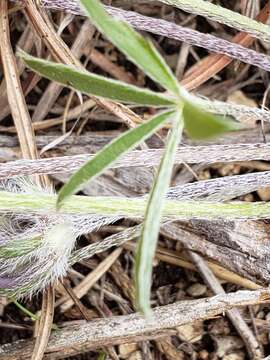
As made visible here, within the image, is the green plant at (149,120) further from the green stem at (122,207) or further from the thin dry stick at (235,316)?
the thin dry stick at (235,316)

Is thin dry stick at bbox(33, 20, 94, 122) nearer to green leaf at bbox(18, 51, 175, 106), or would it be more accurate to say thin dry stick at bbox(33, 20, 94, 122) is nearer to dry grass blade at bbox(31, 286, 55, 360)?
dry grass blade at bbox(31, 286, 55, 360)

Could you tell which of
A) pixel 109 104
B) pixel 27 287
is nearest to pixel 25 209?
pixel 27 287

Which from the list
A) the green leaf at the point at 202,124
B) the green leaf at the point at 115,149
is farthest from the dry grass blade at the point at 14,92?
the green leaf at the point at 202,124

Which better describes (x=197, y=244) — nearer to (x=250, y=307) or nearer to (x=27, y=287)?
(x=250, y=307)

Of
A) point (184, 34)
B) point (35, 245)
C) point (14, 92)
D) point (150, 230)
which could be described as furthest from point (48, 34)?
point (150, 230)

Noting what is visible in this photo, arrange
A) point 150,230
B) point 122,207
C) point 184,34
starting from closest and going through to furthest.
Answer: point 150,230 < point 122,207 < point 184,34

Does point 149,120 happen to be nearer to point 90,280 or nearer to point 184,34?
point 184,34

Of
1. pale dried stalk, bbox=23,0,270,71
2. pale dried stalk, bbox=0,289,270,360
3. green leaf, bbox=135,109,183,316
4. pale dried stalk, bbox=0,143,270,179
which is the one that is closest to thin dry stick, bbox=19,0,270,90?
pale dried stalk, bbox=23,0,270,71
